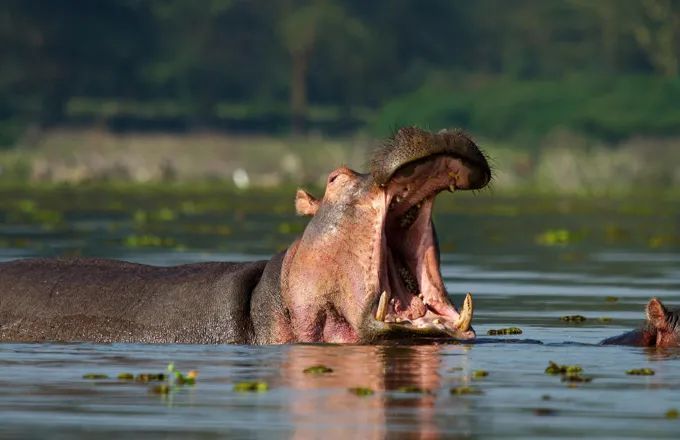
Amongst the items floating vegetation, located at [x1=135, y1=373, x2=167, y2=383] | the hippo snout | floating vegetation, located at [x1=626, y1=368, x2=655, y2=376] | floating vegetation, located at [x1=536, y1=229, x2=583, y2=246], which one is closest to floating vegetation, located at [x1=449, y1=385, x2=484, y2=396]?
floating vegetation, located at [x1=626, y1=368, x2=655, y2=376]

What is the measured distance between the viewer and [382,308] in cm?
1098

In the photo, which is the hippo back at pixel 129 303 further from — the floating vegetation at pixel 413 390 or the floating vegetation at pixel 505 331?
the floating vegetation at pixel 413 390

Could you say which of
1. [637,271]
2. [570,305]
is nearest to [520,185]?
[637,271]

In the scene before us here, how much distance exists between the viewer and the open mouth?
1111cm

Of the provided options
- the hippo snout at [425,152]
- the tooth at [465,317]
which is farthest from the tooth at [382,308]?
the hippo snout at [425,152]

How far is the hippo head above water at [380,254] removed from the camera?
36.3 ft

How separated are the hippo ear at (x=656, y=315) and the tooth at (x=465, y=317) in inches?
38.9

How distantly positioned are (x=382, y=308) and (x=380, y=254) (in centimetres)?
30

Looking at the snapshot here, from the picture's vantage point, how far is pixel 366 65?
67.6 meters

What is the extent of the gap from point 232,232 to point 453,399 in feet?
53.0

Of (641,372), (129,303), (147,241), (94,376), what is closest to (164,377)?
(94,376)

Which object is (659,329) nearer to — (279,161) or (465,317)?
(465,317)

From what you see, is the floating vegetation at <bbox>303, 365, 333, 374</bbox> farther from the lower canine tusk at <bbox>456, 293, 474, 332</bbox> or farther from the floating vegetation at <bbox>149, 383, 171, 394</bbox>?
the lower canine tusk at <bbox>456, 293, 474, 332</bbox>

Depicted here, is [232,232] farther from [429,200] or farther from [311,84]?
[311,84]
